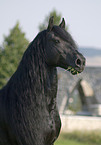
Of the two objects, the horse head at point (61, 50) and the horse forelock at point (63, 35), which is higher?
the horse forelock at point (63, 35)

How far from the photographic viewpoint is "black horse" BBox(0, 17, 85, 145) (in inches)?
113

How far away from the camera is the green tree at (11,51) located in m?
25.2

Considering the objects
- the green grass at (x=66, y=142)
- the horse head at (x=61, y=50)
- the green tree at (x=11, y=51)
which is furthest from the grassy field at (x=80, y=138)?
the green tree at (x=11, y=51)

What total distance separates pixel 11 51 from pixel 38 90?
23504mm

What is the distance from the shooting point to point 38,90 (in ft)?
9.62

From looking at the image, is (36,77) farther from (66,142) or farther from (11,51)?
(11,51)

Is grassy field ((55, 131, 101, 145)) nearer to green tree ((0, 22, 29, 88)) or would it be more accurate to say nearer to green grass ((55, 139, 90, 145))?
green grass ((55, 139, 90, 145))

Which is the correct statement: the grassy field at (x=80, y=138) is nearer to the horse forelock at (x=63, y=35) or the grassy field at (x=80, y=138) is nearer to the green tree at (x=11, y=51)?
the horse forelock at (x=63, y=35)

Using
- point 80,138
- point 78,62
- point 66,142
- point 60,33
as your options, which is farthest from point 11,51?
point 78,62

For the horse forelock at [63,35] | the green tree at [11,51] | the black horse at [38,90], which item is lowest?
the black horse at [38,90]

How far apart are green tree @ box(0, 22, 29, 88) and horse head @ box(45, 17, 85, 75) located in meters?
22.2

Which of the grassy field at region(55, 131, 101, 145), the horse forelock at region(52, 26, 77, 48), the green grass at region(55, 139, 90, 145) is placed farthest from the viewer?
the grassy field at region(55, 131, 101, 145)

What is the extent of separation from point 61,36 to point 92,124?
32.2ft

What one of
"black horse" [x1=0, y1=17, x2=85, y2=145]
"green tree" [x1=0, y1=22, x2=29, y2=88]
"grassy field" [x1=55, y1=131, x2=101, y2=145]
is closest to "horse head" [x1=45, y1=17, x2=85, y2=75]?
"black horse" [x1=0, y1=17, x2=85, y2=145]
